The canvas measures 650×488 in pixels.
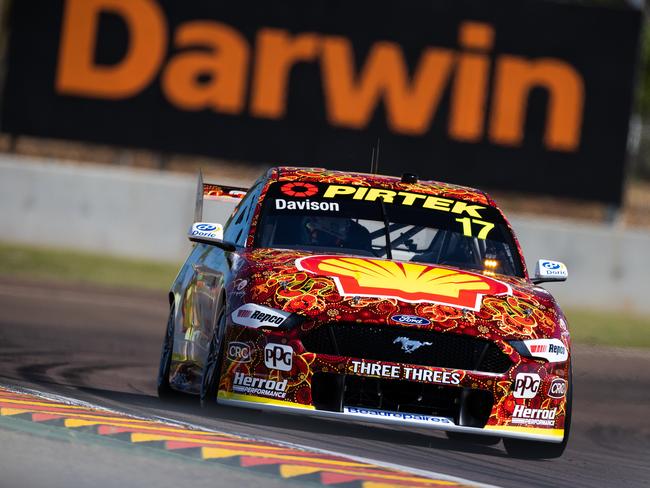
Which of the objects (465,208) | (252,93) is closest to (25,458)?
(465,208)

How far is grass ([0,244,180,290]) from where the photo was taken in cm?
1950

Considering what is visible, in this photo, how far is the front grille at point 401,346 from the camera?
25.8ft

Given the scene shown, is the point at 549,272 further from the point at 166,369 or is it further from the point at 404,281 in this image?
the point at 166,369

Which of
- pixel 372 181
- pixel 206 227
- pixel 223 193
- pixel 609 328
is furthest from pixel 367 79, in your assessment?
pixel 206 227

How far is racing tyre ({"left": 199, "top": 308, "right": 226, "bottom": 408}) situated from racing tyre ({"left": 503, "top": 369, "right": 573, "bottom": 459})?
1.59 metres

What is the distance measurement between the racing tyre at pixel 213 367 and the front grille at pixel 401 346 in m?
0.52

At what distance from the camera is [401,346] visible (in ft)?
25.9

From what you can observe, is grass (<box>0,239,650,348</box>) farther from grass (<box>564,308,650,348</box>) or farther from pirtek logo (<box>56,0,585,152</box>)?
pirtek logo (<box>56,0,585,152</box>)

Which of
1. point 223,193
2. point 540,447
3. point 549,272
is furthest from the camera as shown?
point 223,193

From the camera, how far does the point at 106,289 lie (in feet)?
61.2

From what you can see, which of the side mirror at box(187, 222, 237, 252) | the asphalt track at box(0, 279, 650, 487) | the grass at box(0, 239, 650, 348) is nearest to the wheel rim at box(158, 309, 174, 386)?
the asphalt track at box(0, 279, 650, 487)

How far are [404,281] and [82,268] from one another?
12.9m

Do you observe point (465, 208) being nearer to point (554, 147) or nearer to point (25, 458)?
point (25, 458)

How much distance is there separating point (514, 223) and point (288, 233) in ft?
39.1
